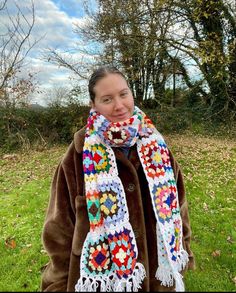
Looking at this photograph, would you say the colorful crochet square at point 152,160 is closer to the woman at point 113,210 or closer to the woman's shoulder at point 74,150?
the woman at point 113,210

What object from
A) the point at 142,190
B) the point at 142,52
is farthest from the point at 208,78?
the point at 142,190

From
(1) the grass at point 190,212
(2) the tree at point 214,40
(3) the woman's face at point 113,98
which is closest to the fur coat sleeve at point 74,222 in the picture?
(3) the woman's face at point 113,98

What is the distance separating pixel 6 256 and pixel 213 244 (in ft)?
9.95

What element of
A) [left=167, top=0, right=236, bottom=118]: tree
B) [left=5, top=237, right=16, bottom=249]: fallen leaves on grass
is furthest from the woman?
[left=167, top=0, right=236, bottom=118]: tree

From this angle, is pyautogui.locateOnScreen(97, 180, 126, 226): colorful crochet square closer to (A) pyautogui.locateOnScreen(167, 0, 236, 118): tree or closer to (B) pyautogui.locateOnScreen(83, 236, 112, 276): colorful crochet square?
(B) pyautogui.locateOnScreen(83, 236, 112, 276): colorful crochet square

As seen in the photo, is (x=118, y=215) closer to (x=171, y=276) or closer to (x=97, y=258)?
(x=97, y=258)

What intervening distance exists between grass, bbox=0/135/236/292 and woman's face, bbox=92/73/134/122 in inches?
42.7

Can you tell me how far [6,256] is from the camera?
455cm

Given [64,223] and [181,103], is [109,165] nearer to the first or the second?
[64,223]

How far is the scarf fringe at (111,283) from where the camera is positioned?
5.76 ft

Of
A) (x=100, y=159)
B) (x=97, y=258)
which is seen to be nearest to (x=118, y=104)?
(x=100, y=159)

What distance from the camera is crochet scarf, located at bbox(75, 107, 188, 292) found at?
71.1 inches

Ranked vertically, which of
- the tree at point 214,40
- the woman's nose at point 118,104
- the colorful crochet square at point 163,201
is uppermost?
the tree at point 214,40

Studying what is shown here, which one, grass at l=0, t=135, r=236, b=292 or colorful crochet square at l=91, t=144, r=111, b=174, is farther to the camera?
grass at l=0, t=135, r=236, b=292
